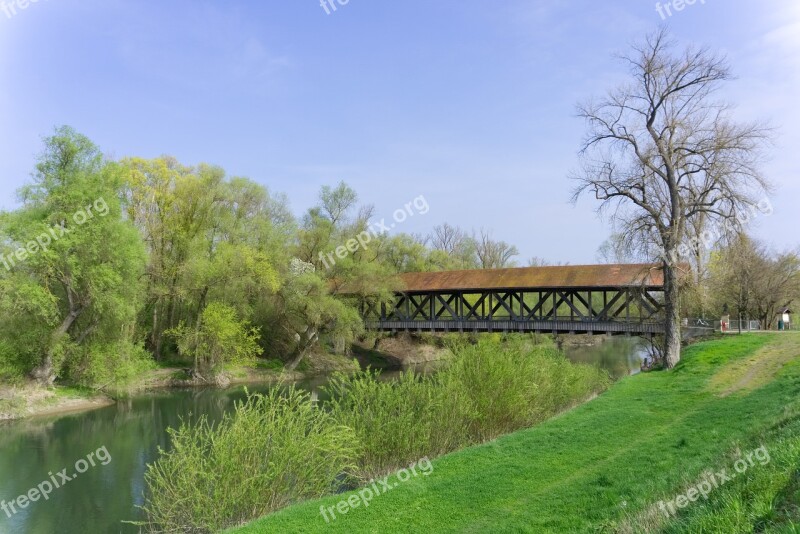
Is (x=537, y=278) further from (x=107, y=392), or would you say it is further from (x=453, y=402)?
(x=107, y=392)

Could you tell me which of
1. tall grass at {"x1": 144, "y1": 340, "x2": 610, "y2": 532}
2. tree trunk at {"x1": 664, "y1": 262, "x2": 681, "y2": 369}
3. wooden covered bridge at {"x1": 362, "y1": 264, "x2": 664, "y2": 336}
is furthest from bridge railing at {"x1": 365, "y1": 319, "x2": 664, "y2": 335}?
tall grass at {"x1": 144, "y1": 340, "x2": 610, "y2": 532}

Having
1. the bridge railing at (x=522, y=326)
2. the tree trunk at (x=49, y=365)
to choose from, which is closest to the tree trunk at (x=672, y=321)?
the bridge railing at (x=522, y=326)

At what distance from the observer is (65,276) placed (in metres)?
18.5

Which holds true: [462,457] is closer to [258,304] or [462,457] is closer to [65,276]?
[65,276]

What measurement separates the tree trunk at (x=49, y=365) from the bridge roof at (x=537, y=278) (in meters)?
16.8

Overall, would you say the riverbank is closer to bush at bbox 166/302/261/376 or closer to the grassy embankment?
bush at bbox 166/302/261/376

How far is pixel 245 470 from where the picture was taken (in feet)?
22.0

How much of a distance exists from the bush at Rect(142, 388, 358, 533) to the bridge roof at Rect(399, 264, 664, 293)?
16.4 metres

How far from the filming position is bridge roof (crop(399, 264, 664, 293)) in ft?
75.8

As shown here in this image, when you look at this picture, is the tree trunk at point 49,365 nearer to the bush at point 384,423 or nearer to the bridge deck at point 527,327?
the bush at point 384,423

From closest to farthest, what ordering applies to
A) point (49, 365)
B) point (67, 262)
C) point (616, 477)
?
point (616, 477)
point (67, 262)
point (49, 365)

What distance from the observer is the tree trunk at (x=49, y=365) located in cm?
1859

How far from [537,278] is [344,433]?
19.7 m

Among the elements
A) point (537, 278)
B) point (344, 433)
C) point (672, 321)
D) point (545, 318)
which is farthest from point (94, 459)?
point (537, 278)
